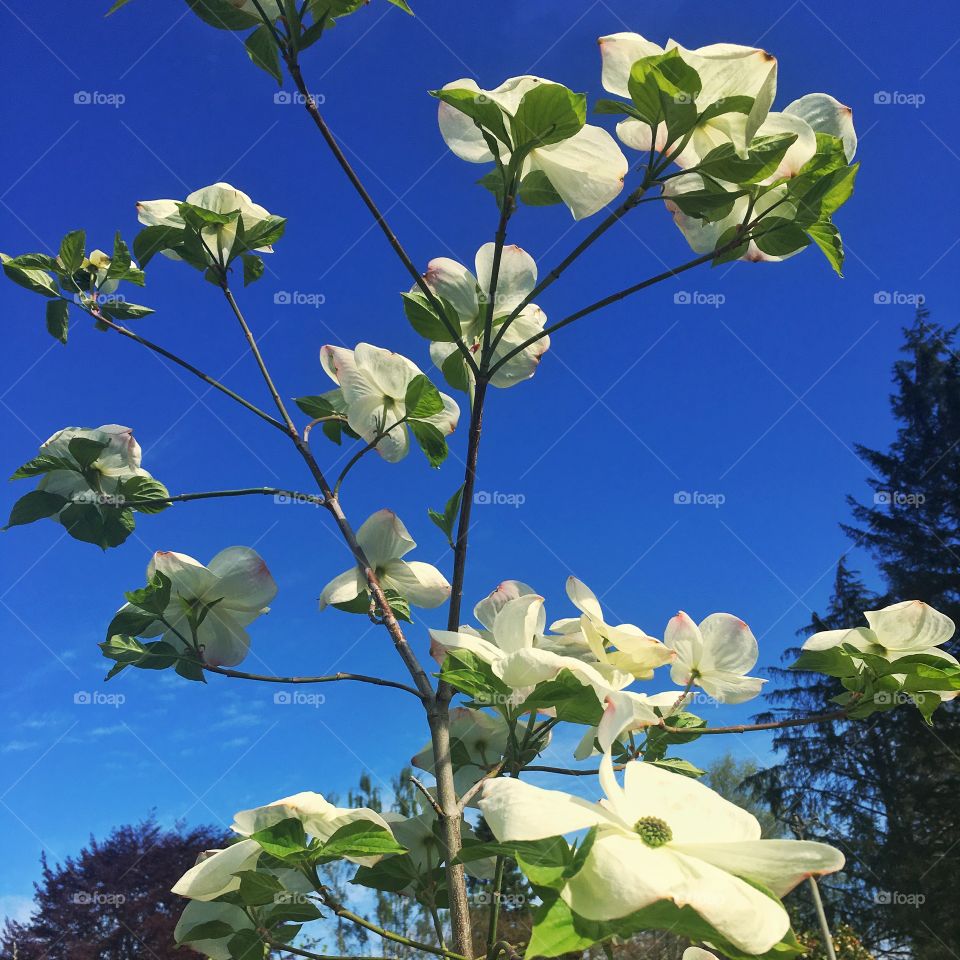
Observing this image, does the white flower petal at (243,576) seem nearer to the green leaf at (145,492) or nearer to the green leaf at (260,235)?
the green leaf at (145,492)

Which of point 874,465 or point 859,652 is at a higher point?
point 874,465

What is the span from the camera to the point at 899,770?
9.17 metres

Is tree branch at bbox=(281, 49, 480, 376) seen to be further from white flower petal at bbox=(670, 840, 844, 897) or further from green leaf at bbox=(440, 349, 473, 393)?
white flower petal at bbox=(670, 840, 844, 897)

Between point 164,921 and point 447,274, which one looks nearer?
point 447,274

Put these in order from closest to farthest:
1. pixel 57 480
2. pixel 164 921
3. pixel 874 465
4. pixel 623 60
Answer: pixel 623 60, pixel 57 480, pixel 164 921, pixel 874 465

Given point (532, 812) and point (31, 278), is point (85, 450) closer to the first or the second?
point (31, 278)

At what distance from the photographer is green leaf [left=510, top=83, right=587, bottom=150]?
15.4 inches

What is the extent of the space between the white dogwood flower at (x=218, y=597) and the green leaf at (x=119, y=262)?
0.82 ft

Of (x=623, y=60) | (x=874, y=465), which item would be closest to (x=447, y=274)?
(x=623, y=60)

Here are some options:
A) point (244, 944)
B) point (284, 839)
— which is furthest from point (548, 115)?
point (244, 944)

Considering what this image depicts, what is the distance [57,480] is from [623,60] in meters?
0.52

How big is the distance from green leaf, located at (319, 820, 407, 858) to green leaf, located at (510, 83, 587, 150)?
1.15 ft

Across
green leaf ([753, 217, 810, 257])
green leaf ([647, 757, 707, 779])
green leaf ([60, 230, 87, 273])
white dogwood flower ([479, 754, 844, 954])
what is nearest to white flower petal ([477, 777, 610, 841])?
white dogwood flower ([479, 754, 844, 954])

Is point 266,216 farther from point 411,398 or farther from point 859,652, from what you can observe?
point 859,652
